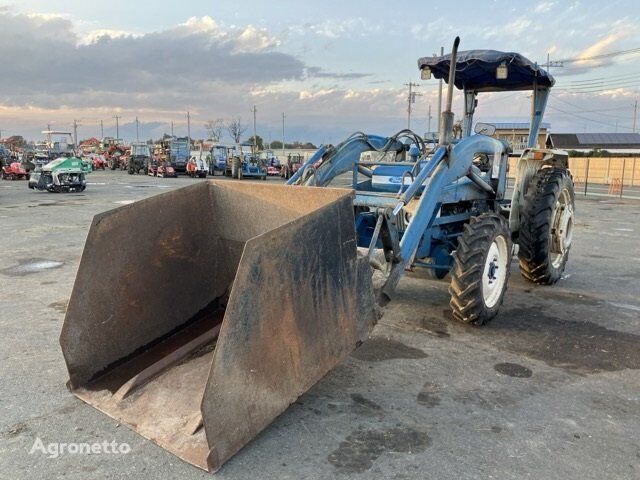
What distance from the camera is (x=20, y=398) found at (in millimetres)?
3723

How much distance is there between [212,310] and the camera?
15.1ft

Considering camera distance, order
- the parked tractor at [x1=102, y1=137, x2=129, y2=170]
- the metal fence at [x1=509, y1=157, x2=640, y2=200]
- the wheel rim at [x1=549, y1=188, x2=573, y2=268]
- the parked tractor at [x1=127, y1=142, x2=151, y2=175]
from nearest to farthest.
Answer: the wheel rim at [x1=549, y1=188, x2=573, y2=268] → the metal fence at [x1=509, y1=157, x2=640, y2=200] → the parked tractor at [x1=127, y1=142, x2=151, y2=175] → the parked tractor at [x1=102, y1=137, x2=129, y2=170]

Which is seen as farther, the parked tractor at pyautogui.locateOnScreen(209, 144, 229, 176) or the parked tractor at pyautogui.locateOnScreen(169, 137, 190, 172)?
the parked tractor at pyautogui.locateOnScreen(209, 144, 229, 176)

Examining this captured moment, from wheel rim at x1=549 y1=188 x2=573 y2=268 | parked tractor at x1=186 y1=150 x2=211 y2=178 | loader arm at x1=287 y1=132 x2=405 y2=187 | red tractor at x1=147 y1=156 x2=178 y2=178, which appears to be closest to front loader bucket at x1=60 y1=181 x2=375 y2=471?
loader arm at x1=287 y1=132 x2=405 y2=187

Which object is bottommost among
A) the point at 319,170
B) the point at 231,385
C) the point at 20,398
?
the point at 20,398

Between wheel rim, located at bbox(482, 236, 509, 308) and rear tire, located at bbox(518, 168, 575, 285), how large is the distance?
3.94 ft

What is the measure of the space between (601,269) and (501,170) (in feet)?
10.4

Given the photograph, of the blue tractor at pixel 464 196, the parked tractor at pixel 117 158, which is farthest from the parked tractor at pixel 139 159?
the blue tractor at pixel 464 196

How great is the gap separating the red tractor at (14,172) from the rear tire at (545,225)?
31.8m

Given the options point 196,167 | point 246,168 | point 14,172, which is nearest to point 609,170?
point 246,168

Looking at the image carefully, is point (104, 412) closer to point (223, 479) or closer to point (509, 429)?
point (223, 479)

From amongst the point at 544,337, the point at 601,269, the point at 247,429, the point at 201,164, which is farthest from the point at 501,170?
the point at 201,164

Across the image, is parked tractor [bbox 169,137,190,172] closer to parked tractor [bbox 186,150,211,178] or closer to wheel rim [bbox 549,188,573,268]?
parked tractor [bbox 186,150,211,178]

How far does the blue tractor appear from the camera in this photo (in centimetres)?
476
